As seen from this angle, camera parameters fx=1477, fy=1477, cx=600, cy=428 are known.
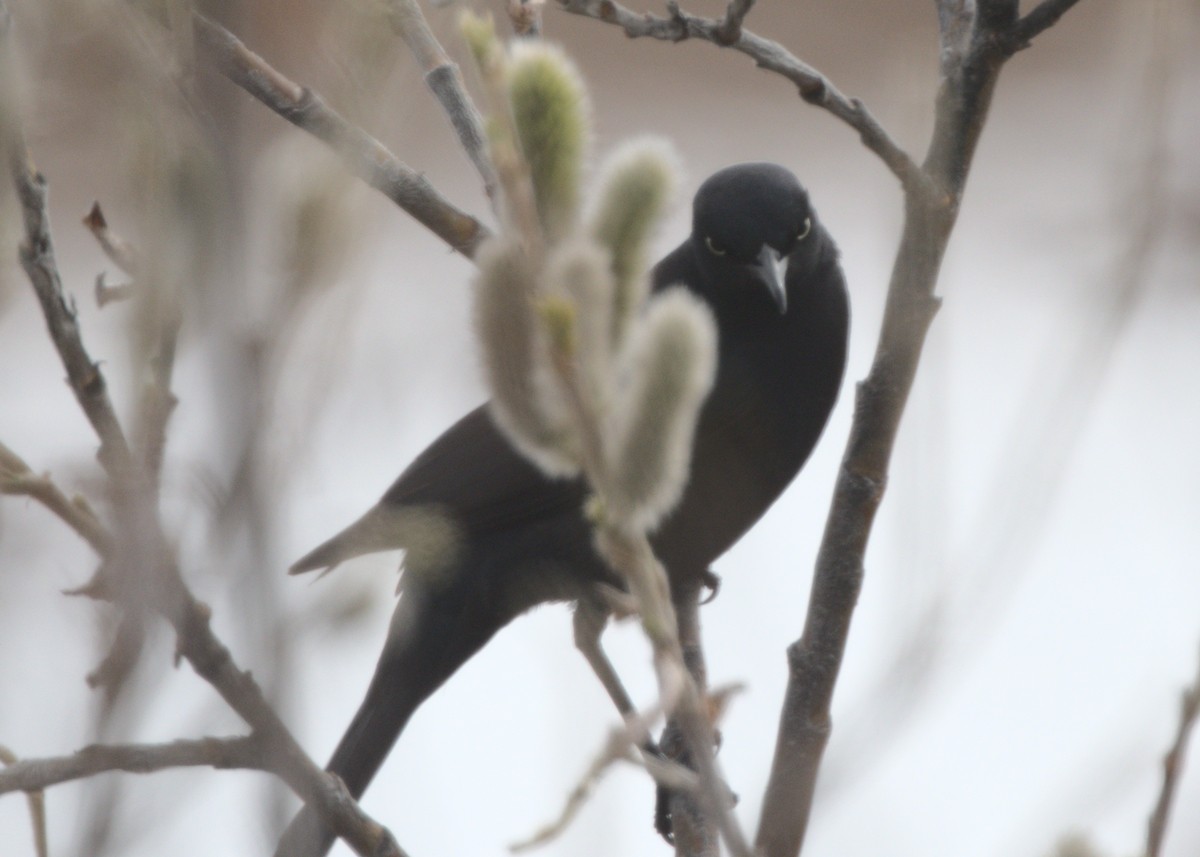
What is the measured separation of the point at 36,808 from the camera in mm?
1442

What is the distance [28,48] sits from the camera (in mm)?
1086

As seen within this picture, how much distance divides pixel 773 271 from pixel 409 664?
1.27 metres

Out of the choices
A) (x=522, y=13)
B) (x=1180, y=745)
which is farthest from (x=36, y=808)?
(x=522, y=13)

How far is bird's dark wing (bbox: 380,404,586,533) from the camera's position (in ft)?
11.6

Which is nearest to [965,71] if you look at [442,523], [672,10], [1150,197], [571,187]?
[672,10]

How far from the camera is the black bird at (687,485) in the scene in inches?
133

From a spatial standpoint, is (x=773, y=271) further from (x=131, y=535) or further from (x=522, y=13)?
(x=131, y=535)

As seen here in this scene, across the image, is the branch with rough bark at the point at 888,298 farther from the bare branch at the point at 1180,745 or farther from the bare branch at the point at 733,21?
the bare branch at the point at 1180,745

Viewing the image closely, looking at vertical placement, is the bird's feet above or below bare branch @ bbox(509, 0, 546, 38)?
below

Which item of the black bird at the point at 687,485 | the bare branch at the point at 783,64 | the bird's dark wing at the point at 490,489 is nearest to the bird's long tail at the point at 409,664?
the black bird at the point at 687,485

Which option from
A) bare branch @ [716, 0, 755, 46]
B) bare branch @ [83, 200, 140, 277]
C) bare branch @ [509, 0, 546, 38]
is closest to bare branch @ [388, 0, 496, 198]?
bare branch @ [509, 0, 546, 38]

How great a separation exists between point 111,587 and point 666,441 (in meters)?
0.39

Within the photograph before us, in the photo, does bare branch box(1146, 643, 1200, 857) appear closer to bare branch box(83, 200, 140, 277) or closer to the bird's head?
bare branch box(83, 200, 140, 277)

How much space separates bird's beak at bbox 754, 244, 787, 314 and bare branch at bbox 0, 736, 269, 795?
69.0 inches
